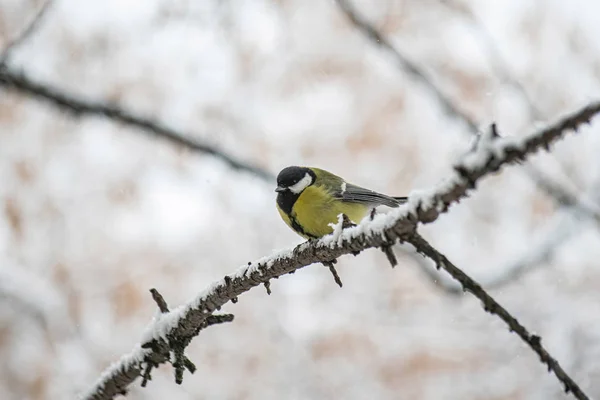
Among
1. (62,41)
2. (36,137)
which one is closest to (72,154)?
(36,137)

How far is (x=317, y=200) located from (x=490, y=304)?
75.2 inches

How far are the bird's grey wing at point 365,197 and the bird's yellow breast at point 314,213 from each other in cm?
11

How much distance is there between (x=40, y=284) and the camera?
6.02 metres

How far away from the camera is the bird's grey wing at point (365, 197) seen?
9.90ft

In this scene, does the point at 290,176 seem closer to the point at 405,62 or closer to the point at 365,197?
the point at 365,197

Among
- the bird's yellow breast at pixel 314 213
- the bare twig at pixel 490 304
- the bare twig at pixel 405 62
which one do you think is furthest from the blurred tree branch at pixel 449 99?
the bare twig at pixel 490 304

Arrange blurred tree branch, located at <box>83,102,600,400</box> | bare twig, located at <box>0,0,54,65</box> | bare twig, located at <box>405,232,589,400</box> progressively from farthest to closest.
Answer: bare twig, located at <box>0,0,54,65</box> → bare twig, located at <box>405,232,589,400</box> → blurred tree branch, located at <box>83,102,600,400</box>

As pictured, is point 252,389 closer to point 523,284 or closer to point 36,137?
point 523,284

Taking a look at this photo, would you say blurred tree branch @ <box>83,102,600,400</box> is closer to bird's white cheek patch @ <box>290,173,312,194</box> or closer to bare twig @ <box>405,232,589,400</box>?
bare twig @ <box>405,232,589,400</box>

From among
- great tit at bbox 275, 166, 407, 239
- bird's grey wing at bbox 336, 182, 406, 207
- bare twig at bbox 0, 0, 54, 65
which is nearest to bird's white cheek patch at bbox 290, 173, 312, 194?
great tit at bbox 275, 166, 407, 239

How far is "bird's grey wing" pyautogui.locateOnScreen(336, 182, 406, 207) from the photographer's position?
3018mm

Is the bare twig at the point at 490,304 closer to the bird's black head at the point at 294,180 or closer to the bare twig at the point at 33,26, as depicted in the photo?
the bird's black head at the point at 294,180

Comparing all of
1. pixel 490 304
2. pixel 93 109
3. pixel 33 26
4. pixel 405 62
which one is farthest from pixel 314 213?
pixel 490 304

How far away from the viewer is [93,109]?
3.22m
